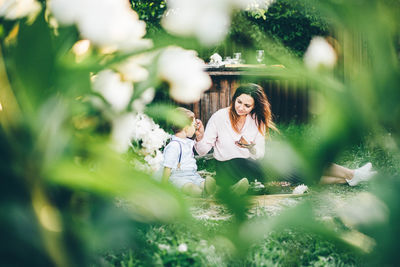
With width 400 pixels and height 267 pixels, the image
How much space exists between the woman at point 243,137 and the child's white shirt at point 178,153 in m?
0.30

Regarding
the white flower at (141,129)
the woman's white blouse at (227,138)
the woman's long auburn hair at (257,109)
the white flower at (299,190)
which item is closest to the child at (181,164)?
the woman's white blouse at (227,138)

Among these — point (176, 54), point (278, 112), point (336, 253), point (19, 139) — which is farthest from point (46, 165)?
point (278, 112)

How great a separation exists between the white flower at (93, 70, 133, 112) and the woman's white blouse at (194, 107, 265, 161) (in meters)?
2.94

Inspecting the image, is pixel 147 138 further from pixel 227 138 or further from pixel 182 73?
pixel 182 73

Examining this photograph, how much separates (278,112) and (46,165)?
518 cm

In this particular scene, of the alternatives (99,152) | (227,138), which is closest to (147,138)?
(227,138)

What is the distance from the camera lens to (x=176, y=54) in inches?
13.5

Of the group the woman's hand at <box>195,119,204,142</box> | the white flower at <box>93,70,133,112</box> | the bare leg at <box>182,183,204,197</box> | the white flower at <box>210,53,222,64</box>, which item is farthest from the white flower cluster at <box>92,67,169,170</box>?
the white flower at <box>210,53,222,64</box>

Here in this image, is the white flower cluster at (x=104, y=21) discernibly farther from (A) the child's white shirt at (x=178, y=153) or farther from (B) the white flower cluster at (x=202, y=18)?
(A) the child's white shirt at (x=178, y=153)

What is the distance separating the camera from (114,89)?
1.29ft

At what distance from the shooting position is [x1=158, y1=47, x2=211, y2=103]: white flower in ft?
1.13

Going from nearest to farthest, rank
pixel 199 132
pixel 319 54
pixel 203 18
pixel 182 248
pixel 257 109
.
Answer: pixel 203 18 < pixel 319 54 < pixel 182 248 < pixel 257 109 < pixel 199 132

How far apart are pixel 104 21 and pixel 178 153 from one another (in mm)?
2677

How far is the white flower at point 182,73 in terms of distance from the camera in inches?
13.6
